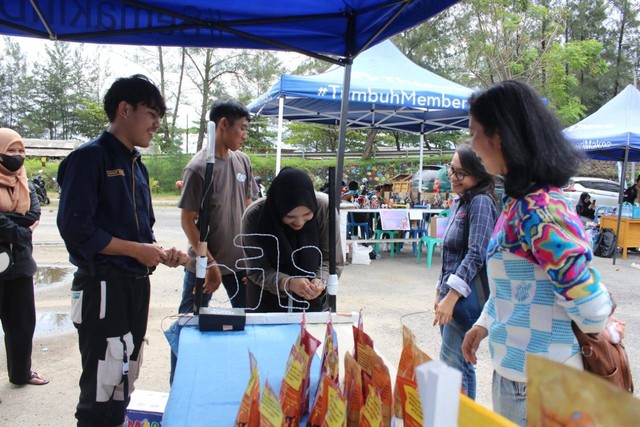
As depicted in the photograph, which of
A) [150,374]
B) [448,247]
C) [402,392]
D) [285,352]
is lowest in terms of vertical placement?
[150,374]

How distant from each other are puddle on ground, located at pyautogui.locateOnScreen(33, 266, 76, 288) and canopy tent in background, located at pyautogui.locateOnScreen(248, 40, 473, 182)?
11.1 feet

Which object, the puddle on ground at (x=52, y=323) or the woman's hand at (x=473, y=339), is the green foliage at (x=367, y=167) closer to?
the puddle on ground at (x=52, y=323)

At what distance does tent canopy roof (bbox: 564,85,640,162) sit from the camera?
8.00m

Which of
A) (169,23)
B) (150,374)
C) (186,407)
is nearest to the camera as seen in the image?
(186,407)

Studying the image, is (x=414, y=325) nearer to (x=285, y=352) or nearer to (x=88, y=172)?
(x=285, y=352)

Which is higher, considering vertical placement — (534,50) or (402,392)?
(534,50)

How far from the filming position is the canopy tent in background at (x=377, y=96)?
6785mm

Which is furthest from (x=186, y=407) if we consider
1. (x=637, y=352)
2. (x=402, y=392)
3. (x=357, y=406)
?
(x=637, y=352)

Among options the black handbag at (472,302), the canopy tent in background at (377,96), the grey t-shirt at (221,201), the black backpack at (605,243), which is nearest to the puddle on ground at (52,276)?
the canopy tent in background at (377,96)

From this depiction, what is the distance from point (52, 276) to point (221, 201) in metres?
4.72

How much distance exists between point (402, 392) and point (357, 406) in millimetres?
114

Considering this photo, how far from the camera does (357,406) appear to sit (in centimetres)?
105

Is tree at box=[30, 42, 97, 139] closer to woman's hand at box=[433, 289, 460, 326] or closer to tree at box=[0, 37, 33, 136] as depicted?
tree at box=[0, 37, 33, 136]

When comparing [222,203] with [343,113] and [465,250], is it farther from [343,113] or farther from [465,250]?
[465,250]
